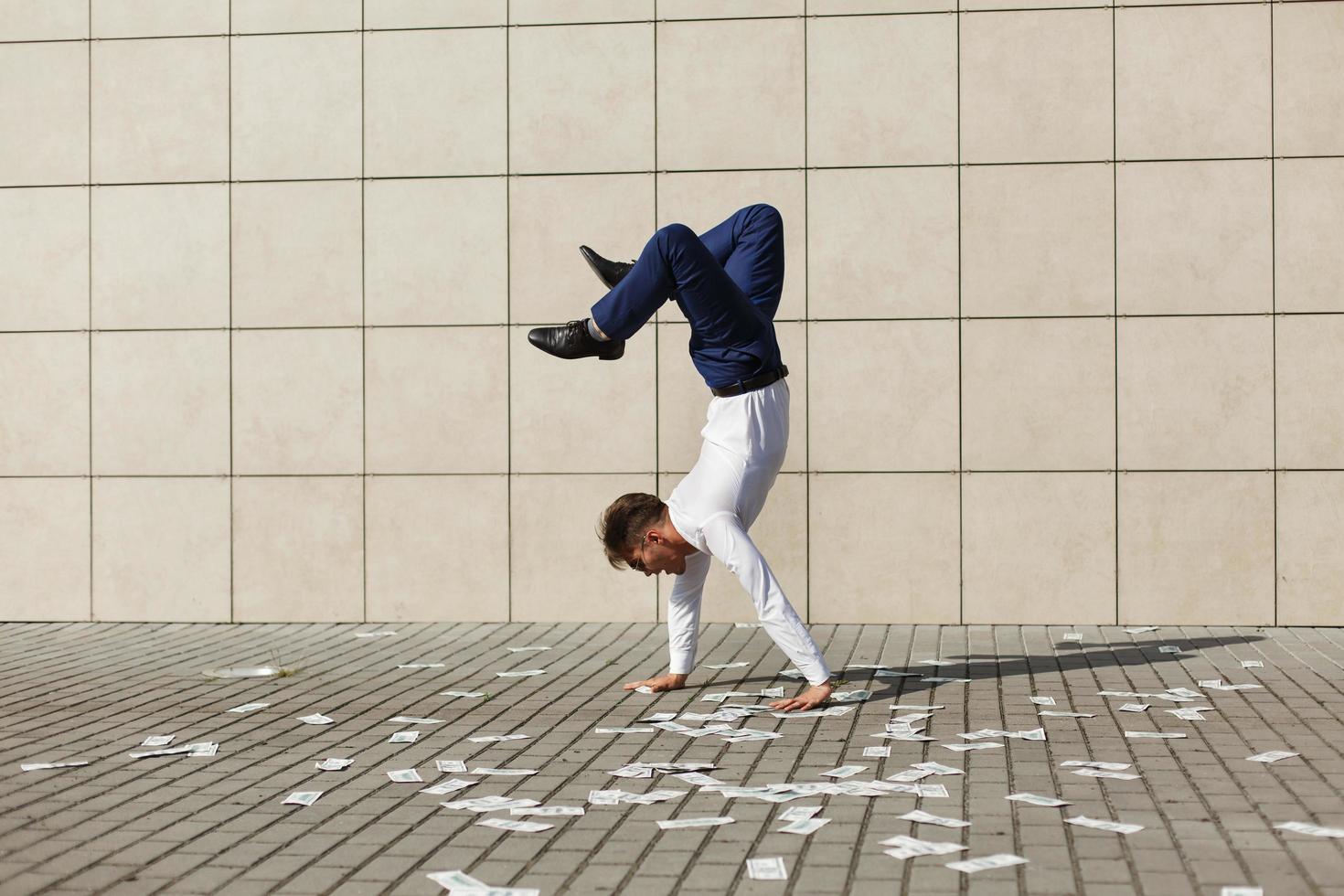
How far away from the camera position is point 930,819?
181 inches

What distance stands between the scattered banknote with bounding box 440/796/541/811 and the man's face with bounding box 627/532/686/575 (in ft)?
6.92

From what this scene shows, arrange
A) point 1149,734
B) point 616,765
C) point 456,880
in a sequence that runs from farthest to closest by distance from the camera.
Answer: point 1149,734
point 616,765
point 456,880

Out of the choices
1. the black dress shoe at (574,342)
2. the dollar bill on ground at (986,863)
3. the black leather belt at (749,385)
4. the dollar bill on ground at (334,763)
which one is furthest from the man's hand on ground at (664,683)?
the dollar bill on ground at (986,863)

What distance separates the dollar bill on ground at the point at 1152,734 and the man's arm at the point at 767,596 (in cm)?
137

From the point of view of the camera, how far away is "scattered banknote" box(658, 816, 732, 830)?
15.0ft

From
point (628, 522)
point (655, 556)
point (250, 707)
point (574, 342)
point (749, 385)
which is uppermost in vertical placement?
point (574, 342)

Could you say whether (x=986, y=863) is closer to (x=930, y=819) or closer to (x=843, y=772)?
(x=930, y=819)

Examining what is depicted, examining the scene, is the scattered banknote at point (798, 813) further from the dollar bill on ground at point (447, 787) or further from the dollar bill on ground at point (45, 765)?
the dollar bill on ground at point (45, 765)

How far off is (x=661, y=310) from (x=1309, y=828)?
6.55 meters

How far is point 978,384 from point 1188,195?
1.89m

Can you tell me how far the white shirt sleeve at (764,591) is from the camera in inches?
265

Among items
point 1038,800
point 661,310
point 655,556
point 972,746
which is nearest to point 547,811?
point 1038,800

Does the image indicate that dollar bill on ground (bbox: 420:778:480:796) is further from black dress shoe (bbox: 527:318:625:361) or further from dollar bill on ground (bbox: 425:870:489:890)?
black dress shoe (bbox: 527:318:625:361)

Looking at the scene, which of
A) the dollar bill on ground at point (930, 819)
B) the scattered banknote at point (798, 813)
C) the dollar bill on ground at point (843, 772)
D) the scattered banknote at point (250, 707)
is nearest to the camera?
the dollar bill on ground at point (930, 819)
